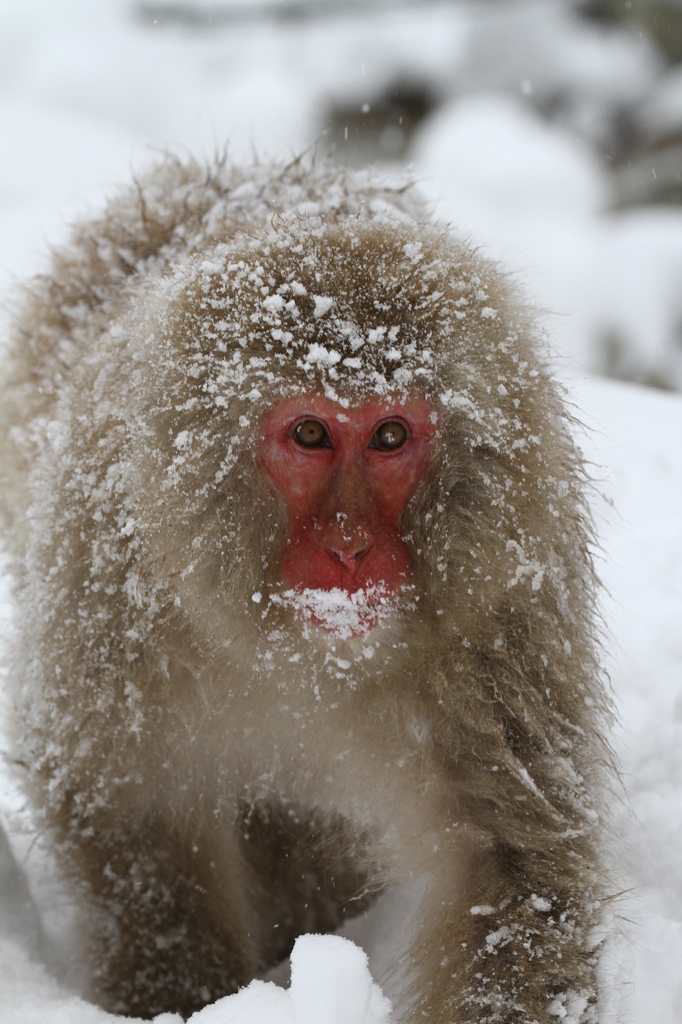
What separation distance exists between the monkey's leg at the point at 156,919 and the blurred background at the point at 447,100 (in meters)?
6.21

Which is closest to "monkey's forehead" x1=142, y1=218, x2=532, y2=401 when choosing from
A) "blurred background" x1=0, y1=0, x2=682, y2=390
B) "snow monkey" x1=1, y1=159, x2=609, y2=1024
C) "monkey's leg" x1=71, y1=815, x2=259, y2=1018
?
"snow monkey" x1=1, y1=159, x2=609, y2=1024

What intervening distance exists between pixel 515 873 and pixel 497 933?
114 mm

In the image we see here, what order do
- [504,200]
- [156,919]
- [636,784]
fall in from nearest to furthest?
[156,919]
[636,784]
[504,200]

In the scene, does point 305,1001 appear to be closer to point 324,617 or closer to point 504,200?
point 324,617

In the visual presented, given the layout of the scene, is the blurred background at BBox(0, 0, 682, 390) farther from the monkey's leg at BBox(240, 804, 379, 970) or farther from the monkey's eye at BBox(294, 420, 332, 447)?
the monkey's eye at BBox(294, 420, 332, 447)

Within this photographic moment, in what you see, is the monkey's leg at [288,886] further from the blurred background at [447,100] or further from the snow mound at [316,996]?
the blurred background at [447,100]

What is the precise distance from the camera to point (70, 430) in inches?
76.1

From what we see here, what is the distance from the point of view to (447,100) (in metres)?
13.5

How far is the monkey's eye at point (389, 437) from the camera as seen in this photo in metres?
1.55

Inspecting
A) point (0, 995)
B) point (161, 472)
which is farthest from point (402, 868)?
point (161, 472)

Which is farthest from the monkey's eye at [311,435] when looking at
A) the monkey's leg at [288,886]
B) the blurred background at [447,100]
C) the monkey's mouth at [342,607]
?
the blurred background at [447,100]

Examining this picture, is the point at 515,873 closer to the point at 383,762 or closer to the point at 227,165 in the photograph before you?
the point at 383,762

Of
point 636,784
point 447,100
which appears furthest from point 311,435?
point 447,100

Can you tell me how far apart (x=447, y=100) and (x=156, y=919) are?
13.1 metres
